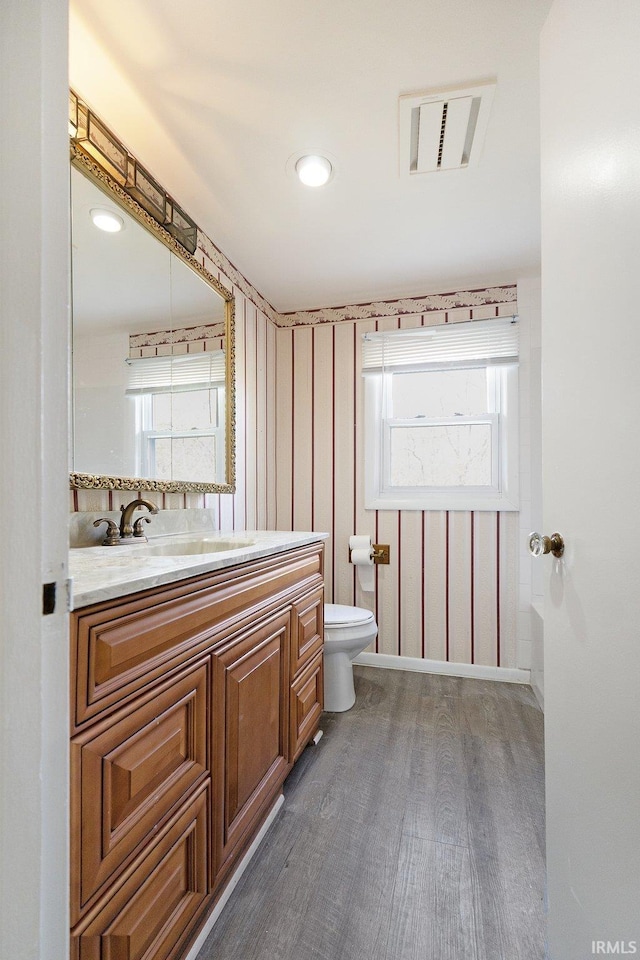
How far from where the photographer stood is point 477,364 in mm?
2674

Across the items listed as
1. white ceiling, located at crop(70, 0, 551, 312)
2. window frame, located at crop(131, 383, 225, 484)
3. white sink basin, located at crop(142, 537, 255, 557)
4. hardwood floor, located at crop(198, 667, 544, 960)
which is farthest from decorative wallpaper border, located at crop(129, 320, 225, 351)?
hardwood floor, located at crop(198, 667, 544, 960)

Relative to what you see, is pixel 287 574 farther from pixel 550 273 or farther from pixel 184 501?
pixel 550 273

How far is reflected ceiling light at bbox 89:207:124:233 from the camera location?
1.46 metres

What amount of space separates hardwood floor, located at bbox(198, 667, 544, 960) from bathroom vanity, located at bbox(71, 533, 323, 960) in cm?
13

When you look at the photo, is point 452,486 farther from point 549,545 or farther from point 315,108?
point 315,108

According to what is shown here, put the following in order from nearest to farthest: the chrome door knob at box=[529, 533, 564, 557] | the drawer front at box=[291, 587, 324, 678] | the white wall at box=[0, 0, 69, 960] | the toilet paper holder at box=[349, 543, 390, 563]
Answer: the white wall at box=[0, 0, 69, 960] < the chrome door knob at box=[529, 533, 564, 557] < the drawer front at box=[291, 587, 324, 678] < the toilet paper holder at box=[349, 543, 390, 563]

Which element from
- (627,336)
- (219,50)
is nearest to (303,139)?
(219,50)

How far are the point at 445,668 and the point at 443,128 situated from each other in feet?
8.68

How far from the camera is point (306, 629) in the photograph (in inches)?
69.2

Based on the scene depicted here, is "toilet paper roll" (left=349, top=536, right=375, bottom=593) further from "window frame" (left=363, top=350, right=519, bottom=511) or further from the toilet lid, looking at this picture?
the toilet lid

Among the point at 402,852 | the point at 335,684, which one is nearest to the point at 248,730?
the point at 402,852

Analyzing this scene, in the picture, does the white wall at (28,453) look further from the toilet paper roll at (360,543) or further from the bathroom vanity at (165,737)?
the toilet paper roll at (360,543)

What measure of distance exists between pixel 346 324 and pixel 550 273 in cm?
206

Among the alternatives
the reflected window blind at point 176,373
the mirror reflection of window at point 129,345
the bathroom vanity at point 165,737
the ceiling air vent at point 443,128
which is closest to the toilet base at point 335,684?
the bathroom vanity at point 165,737
